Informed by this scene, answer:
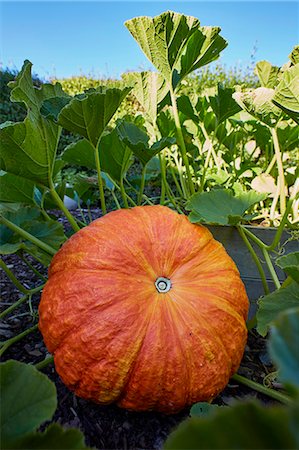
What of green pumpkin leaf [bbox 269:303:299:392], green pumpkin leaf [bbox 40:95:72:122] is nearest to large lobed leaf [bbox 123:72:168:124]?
green pumpkin leaf [bbox 40:95:72:122]

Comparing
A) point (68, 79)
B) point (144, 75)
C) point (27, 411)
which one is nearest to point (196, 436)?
point (27, 411)

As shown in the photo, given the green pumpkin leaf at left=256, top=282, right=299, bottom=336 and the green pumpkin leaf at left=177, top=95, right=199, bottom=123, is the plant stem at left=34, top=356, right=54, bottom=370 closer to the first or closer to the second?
the green pumpkin leaf at left=256, top=282, right=299, bottom=336

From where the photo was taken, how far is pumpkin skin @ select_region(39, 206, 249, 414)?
0.79 metres

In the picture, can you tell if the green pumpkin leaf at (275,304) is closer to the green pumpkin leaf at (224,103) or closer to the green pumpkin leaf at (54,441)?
the green pumpkin leaf at (54,441)

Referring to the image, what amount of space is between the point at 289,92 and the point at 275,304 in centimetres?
47

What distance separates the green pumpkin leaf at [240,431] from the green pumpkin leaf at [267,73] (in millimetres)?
1100

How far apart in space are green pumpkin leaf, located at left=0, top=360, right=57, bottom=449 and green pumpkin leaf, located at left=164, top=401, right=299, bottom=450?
216mm

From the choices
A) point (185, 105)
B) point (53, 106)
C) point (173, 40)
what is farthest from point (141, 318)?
point (185, 105)

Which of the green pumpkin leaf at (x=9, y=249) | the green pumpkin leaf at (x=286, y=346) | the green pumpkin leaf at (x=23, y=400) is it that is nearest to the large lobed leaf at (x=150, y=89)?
the green pumpkin leaf at (x=9, y=249)

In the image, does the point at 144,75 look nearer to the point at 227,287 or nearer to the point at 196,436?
the point at 227,287

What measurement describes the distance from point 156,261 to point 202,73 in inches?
157

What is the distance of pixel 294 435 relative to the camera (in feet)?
0.61

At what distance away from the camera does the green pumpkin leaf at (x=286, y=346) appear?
0.22 meters

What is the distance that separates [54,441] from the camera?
31 cm
